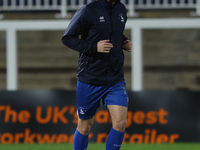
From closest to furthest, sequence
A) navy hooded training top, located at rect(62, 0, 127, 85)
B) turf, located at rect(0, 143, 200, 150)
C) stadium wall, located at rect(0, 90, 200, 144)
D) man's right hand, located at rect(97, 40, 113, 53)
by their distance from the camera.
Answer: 1. man's right hand, located at rect(97, 40, 113, 53)
2. navy hooded training top, located at rect(62, 0, 127, 85)
3. turf, located at rect(0, 143, 200, 150)
4. stadium wall, located at rect(0, 90, 200, 144)

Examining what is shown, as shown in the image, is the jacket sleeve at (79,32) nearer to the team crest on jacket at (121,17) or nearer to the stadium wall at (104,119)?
the team crest on jacket at (121,17)

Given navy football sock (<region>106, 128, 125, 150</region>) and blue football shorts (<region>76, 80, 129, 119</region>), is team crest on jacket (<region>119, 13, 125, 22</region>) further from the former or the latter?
navy football sock (<region>106, 128, 125, 150</region>)

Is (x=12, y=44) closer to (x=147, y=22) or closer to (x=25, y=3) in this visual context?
(x=25, y=3)

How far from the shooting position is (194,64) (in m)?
11.8

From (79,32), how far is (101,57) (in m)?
0.32

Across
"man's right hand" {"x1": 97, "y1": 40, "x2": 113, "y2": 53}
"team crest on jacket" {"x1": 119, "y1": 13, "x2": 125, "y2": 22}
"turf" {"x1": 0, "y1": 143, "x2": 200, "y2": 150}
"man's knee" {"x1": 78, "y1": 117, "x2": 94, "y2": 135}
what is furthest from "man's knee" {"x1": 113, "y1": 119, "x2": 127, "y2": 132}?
"turf" {"x1": 0, "y1": 143, "x2": 200, "y2": 150}

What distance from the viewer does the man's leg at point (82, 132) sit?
18.1 feet

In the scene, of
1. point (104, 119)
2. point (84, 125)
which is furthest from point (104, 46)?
point (104, 119)

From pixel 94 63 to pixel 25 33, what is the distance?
22.7ft

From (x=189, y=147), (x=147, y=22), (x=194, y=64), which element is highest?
(x=147, y=22)

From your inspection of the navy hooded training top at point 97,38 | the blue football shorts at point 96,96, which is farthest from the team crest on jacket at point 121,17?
the blue football shorts at point 96,96

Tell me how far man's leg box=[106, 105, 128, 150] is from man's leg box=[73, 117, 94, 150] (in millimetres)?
318

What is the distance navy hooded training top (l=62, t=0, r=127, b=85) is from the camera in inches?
205

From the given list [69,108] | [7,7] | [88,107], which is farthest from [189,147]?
[7,7]
